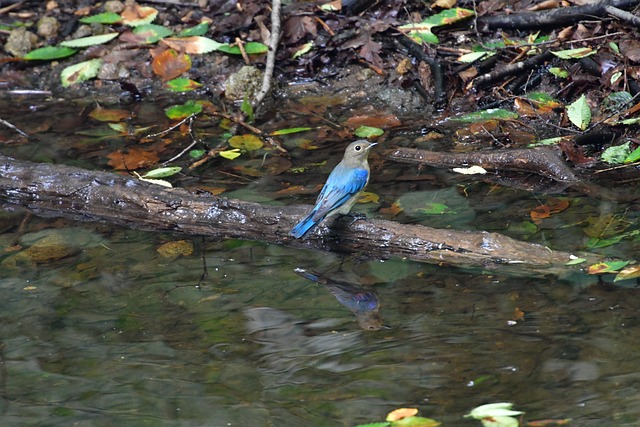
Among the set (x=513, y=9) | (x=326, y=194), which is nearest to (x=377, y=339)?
(x=326, y=194)

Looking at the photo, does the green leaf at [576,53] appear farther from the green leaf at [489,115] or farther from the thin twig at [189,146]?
the thin twig at [189,146]

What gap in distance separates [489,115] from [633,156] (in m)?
1.52

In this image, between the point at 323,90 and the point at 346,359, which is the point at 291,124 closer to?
the point at 323,90

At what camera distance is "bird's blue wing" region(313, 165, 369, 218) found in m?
5.40

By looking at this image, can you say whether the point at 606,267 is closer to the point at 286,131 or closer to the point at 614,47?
the point at 614,47

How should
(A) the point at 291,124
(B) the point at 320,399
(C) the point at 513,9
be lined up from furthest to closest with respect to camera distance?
(C) the point at 513,9
(A) the point at 291,124
(B) the point at 320,399

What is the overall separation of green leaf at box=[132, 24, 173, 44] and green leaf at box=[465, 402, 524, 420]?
23.0 ft

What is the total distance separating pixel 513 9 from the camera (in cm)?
879

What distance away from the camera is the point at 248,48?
9188 mm

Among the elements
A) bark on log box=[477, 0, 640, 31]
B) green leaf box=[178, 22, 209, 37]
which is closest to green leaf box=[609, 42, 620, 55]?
bark on log box=[477, 0, 640, 31]

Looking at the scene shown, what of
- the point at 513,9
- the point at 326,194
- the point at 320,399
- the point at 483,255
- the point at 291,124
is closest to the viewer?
the point at 320,399

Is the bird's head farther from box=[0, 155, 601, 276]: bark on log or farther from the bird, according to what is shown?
box=[0, 155, 601, 276]: bark on log

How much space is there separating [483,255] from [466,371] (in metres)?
1.13

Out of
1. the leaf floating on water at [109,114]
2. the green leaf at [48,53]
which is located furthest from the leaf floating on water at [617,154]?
the green leaf at [48,53]
